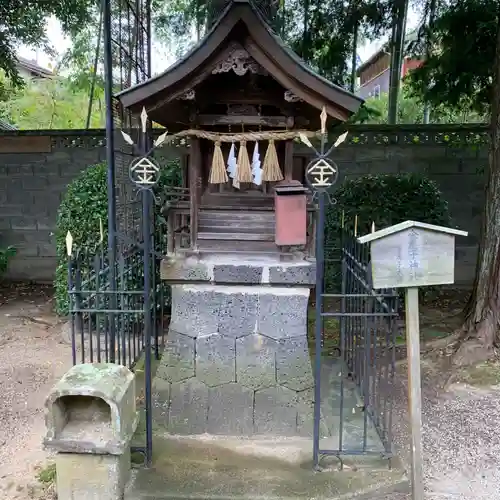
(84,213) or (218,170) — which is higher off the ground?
(218,170)

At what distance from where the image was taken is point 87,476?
3309mm

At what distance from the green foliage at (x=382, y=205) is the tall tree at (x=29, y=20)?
5.29 metres

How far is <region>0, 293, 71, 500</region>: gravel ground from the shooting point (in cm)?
382

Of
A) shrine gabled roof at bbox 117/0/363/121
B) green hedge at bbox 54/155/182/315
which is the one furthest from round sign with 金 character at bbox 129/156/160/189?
green hedge at bbox 54/155/182/315

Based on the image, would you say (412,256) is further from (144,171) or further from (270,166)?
(144,171)

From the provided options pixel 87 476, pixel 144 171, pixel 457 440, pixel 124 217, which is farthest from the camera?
pixel 124 217

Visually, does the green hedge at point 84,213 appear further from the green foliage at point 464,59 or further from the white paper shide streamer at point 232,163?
the green foliage at point 464,59

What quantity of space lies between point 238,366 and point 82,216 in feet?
11.4

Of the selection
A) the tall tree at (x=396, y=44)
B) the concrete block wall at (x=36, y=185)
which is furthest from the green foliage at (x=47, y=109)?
the tall tree at (x=396, y=44)

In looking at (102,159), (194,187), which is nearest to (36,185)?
(102,159)

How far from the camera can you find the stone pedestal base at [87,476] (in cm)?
329

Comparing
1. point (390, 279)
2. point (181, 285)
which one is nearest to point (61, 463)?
point (181, 285)

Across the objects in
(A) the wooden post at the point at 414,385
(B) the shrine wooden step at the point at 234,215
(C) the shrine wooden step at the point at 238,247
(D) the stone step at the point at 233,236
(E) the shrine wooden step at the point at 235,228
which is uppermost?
(B) the shrine wooden step at the point at 234,215

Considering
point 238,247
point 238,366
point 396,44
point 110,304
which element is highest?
point 396,44
